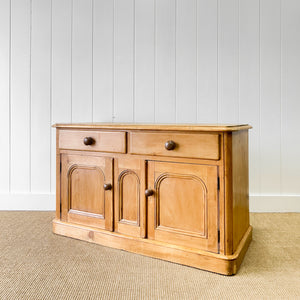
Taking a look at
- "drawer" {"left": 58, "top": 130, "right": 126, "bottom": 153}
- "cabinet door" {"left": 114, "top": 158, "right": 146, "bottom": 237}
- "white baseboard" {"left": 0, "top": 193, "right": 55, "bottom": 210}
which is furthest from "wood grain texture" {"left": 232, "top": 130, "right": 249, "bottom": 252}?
"white baseboard" {"left": 0, "top": 193, "right": 55, "bottom": 210}

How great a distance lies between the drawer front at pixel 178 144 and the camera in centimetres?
147

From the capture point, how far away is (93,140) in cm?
181

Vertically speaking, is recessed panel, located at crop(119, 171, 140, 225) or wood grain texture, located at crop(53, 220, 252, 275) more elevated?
recessed panel, located at crop(119, 171, 140, 225)

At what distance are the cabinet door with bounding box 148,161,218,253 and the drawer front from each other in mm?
59

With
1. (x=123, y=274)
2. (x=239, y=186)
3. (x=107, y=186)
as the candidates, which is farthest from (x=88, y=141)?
(x=239, y=186)

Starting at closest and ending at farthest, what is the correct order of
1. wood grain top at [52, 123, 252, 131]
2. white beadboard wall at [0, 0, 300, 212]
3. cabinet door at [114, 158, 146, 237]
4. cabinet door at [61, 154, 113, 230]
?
wood grain top at [52, 123, 252, 131] → cabinet door at [114, 158, 146, 237] → cabinet door at [61, 154, 113, 230] → white beadboard wall at [0, 0, 300, 212]

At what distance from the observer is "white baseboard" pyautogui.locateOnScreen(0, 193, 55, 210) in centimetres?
254

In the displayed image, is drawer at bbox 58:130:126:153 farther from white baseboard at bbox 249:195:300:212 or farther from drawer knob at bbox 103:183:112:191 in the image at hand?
white baseboard at bbox 249:195:300:212

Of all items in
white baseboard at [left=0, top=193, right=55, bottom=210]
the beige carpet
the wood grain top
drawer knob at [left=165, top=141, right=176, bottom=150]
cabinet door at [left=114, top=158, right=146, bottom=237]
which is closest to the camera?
the beige carpet

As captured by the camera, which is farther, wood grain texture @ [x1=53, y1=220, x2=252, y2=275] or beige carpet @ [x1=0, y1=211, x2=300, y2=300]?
wood grain texture @ [x1=53, y1=220, x2=252, y2=275]

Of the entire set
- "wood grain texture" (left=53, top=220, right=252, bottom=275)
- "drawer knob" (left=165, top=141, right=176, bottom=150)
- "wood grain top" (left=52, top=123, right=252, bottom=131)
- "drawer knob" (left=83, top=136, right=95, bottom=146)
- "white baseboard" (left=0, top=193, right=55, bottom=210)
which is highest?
"wood grain top" (left=52, top=123, right=252, bottom=131)

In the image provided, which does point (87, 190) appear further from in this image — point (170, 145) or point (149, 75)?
point (149, 75)

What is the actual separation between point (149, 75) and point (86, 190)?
1065 mm

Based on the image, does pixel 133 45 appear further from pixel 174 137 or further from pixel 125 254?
pixel 125 254
